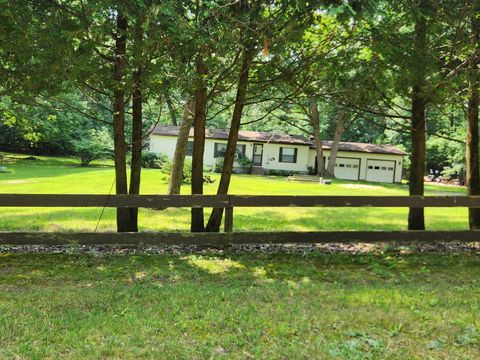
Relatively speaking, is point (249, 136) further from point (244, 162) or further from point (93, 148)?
point (93, 148)

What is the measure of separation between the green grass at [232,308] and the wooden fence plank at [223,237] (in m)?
0.29

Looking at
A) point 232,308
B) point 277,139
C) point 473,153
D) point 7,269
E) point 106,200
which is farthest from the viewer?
point 277,139

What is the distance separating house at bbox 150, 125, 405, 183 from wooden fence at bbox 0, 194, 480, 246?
102 ft

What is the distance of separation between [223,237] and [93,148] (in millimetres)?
29974

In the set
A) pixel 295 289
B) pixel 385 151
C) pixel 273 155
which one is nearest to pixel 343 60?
pixel 295 289

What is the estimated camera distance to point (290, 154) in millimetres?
40438

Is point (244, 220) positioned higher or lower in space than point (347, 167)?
lower

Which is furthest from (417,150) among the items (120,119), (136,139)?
(120,119)

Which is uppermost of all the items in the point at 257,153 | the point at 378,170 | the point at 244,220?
the point at 257,153

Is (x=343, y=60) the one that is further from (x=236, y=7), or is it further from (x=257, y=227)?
(x=257, y=227)

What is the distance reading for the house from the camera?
39.1 m

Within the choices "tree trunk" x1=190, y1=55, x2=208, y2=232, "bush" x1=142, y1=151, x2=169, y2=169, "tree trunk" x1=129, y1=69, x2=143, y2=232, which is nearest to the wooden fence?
"tree trunk" x1=190, y1=55, x2=208, y2=232

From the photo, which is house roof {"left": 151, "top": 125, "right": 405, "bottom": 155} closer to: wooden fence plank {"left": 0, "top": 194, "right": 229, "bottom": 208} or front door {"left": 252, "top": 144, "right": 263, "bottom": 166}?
front door {"left": 252, "top": 144, "right": 263, "bottom": 166}

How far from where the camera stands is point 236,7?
596 cm
